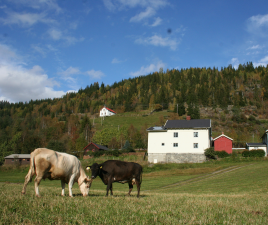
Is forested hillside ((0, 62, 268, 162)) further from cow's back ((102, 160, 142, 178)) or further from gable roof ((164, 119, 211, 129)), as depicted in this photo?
cow's back ((102, 160, 142, 178))

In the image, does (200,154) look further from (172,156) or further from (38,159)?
(38,159)

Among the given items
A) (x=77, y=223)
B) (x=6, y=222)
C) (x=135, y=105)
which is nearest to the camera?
(x=6, y=222)

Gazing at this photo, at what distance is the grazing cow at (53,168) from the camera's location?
27.2 feet

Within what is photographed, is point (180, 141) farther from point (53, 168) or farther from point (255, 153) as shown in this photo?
point (53, 168)

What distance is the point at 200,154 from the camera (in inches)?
2120

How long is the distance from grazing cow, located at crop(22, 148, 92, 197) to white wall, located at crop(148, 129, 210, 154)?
47.6 m

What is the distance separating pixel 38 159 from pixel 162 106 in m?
154

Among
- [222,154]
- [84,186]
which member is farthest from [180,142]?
[84,186]

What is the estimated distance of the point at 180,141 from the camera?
55.8m

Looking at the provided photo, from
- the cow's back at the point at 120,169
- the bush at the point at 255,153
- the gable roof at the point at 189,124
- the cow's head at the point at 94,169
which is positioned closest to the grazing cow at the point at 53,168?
the cow's head at the point at 94,169

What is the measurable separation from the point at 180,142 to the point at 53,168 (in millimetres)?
49677

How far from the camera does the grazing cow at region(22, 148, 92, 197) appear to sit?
8.30 meters

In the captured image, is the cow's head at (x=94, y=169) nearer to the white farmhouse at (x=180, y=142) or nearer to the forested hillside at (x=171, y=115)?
the white farmhouse at (x=180, y=142)

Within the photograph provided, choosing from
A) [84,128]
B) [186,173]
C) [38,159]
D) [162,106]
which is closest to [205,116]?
[162,106]
